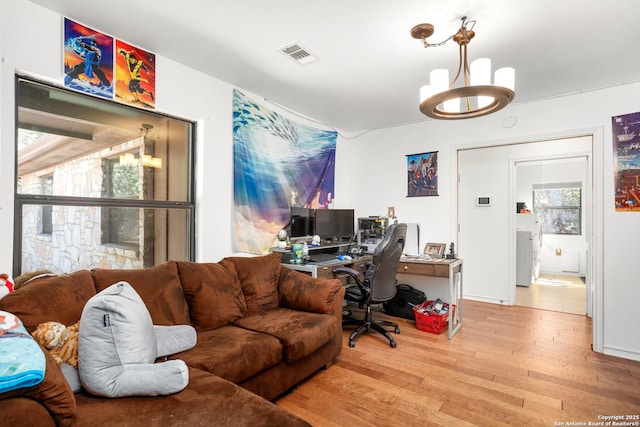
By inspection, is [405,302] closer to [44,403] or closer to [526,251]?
Answer: [526,251]

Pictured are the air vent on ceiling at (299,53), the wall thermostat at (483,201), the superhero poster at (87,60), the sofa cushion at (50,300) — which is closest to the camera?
the sofa cushion at (50,300)

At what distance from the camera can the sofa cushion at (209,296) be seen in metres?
2.26

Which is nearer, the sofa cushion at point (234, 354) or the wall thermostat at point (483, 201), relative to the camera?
the sofa cushion at point (234, 354)

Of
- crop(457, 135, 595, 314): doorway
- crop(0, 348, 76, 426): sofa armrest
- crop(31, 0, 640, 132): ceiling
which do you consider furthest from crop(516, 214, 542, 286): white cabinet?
crop(0, 348, 76, 426): sofa armrest

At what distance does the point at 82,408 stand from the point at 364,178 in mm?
4216

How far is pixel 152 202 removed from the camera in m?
2.75

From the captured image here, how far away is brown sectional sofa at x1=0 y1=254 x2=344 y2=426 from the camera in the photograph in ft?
4.00

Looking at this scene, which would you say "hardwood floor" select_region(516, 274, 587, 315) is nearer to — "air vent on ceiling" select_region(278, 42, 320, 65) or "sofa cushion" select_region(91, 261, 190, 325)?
"air vent on ceiling" select_region(278, 42, 320, 65)

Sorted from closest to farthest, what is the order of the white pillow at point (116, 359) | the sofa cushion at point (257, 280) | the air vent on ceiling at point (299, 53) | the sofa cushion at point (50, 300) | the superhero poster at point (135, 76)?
1. the white pillow at point (116, 359)
2. the sofa cushion at point (50, 300)
3. the superhero poster at point (135, 76)
4. the air vent on ceiling at point (299, 53)
5. the sofa cushion at point (257, 280)

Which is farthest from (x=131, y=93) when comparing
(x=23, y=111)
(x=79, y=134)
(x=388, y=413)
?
(x=388, y=413)

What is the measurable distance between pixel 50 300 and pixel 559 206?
831 centimetres

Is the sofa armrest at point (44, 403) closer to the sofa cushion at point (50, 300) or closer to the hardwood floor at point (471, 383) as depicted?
the sofa cushion at point (50, 300)

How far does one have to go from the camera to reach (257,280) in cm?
272

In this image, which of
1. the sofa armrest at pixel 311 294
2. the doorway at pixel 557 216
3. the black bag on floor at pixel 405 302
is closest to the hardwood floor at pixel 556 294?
the doorway at pixel 557 216
